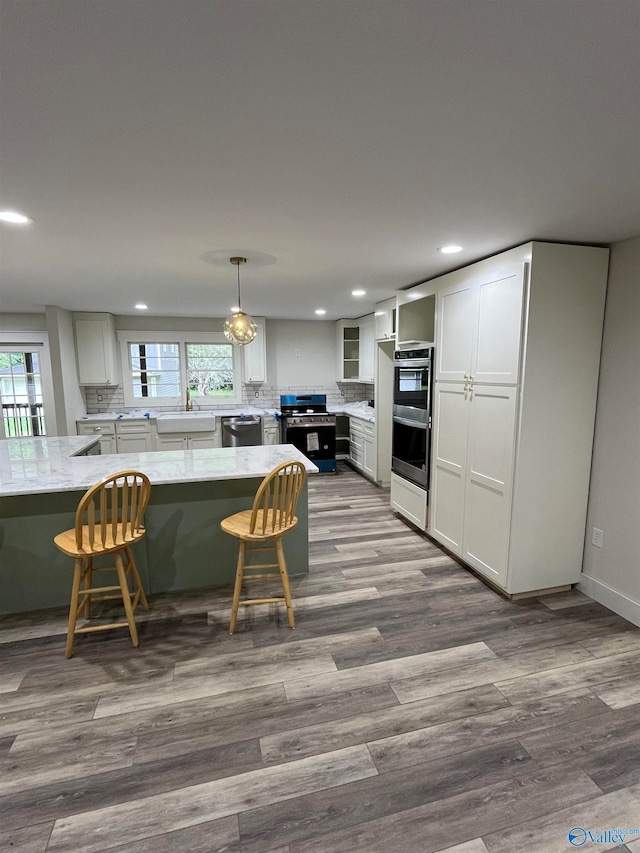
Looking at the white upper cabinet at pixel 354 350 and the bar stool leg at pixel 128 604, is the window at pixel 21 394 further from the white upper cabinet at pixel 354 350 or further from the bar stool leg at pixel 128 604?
the bar stool leg at pixel 128 604

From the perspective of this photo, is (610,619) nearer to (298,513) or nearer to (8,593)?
(298,513)

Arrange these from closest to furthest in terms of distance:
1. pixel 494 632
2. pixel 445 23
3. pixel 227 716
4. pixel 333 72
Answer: pixel 445 23
pixel 333 72
pixel 227 716
pixel 494 632

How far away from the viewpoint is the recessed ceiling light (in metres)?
1.97

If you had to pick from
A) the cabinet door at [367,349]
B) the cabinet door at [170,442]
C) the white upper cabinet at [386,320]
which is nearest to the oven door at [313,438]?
the cabinet door at [367,349]

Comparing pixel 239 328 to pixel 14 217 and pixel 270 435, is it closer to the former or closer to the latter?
pixel 14 217

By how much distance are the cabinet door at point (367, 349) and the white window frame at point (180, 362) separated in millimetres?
1846

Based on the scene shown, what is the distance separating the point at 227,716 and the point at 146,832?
0.50 metres

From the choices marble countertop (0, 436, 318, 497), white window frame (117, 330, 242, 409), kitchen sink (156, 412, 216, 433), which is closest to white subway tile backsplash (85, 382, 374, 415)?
white window frame (117, 330, 242, 409)

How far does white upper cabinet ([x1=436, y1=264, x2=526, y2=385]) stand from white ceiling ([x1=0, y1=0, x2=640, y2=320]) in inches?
11.9

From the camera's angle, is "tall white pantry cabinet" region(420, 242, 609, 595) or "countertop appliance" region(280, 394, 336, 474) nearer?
"tall white pantry cabinet" region(420, 242, 609, 595)

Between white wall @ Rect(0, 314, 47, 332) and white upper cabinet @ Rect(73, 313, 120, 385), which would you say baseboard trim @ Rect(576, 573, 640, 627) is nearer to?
white upper cabinet @ Rect(73, 313, 120, 385)

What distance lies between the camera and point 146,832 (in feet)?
4.57

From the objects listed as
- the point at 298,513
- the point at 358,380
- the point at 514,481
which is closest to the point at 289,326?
the point at 358,380

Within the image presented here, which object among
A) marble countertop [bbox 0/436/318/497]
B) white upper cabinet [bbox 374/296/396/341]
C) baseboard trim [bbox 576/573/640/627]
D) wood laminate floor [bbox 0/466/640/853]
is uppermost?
white upper cabinet [bbox 374/296/396/341]
